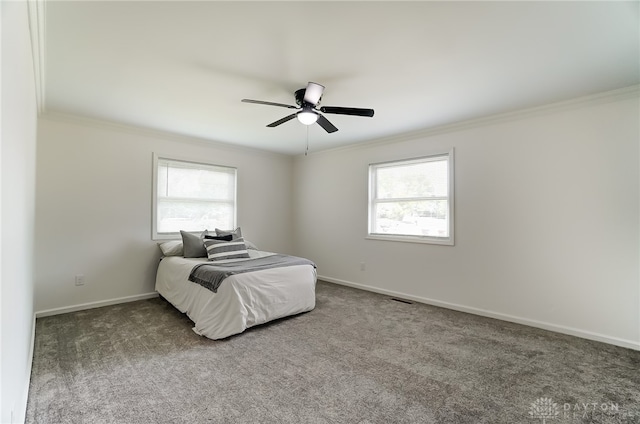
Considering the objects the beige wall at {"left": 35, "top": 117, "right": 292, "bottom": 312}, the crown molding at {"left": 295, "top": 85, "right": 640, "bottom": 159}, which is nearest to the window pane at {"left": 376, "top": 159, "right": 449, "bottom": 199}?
the crown molding at {"left": 295, "top": 85, "right": 640, "bottom": 159}

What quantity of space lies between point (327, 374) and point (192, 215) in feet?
11.1

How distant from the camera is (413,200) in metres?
4.29

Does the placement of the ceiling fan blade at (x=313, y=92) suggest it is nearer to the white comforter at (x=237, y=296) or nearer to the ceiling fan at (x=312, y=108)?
the ceiling fan at (x=312, y=108)

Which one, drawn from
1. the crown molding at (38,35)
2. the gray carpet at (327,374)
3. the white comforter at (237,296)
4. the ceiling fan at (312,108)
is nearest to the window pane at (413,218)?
the gray carpet at (327,374)

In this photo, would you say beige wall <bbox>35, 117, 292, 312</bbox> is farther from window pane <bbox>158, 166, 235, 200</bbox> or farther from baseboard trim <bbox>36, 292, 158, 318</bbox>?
window pane <bbox>158, 166, 235, 200</bbox>

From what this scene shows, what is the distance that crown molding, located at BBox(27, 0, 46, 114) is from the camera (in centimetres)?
168

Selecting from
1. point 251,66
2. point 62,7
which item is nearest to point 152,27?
point 62,7

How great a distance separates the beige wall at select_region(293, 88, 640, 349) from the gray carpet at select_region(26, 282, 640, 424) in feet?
1.14

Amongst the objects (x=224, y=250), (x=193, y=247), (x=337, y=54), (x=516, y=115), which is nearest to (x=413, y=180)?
(x=516, y=115)

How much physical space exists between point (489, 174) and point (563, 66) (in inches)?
55.2

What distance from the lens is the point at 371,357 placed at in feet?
8.20

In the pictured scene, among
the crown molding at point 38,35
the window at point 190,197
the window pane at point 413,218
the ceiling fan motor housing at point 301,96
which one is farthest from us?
the window at point 190,197

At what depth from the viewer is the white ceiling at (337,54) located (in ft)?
5.78

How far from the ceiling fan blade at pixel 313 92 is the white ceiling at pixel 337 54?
0.16 metres
